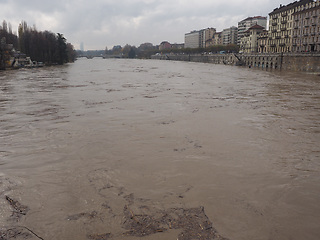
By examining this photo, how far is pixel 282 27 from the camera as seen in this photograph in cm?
8231

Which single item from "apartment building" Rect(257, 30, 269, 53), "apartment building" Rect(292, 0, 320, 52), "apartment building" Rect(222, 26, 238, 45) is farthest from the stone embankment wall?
"apartment building" Rect(222, 26, 238, 45)

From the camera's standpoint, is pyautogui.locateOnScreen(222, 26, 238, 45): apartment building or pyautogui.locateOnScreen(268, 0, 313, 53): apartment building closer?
pyautogui.locateOnScreen(268, 0, 313, 53): apartment building

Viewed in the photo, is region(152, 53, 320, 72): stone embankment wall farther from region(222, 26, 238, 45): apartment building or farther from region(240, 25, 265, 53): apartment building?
region(222, 26, 238, 45): apartment building

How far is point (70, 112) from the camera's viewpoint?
16.9m

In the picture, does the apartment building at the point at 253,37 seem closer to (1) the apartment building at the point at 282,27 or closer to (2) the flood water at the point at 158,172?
(1) the apartment building at the point at 282,27

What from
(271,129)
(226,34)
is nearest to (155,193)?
(271,129)

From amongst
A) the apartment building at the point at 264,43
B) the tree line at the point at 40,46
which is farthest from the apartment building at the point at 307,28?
the tree line at the point at 40,46

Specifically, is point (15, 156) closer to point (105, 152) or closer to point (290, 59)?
point (105, 152)

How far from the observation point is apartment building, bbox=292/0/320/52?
208 ft

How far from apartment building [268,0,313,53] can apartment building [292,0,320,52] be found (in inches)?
116

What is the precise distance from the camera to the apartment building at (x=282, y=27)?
76.8 meters

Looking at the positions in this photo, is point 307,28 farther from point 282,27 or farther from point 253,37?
point 253,37

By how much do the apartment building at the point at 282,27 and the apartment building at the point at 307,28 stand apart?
9.70ft

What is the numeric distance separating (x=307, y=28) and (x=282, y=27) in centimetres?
1605
